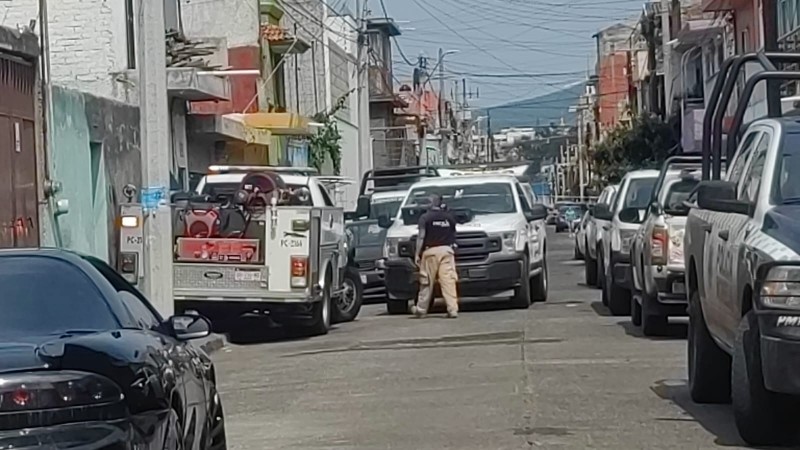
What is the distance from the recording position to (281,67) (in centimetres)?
4750

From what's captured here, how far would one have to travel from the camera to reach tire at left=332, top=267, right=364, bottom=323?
23.2 m

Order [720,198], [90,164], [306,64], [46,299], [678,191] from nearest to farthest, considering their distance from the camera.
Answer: [46,299] < [720,198] < [678,191] < [90,164] < [306,64]

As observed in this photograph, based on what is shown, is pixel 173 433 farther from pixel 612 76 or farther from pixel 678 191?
pixel 612 76

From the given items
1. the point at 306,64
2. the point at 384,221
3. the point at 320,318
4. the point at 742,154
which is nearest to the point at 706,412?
the point at 742,154

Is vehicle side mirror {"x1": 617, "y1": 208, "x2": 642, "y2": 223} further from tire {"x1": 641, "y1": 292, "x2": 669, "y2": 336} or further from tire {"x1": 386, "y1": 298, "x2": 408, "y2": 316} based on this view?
tire {"x1": 386, "y1": 298, "x2": 408, "y2": 316}

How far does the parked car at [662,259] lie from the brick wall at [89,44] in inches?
552

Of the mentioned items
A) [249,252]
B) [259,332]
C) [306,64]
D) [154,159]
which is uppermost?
[306,64]

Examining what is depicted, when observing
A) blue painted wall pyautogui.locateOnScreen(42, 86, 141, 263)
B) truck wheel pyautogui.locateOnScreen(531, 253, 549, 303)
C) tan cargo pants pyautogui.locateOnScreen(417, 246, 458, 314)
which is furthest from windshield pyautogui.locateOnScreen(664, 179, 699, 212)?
blue painted wall pyautogui.locateOnScreen(42, 86, 141, 263)

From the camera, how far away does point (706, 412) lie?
11.8m

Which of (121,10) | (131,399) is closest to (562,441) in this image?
(131,399)

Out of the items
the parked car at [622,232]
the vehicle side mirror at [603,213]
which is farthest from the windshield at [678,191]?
the vehicle side mirror at [603,213]

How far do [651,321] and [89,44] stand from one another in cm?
1551

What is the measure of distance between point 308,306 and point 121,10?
440 inches

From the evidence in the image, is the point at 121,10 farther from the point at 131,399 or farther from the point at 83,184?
→ the point at 131,399
